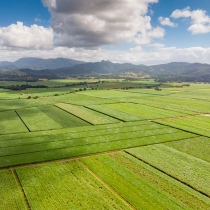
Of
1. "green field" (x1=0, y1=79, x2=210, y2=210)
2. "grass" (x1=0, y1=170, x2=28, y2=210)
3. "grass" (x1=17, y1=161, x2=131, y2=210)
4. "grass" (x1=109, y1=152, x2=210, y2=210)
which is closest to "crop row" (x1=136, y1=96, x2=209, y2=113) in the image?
"green field" (x1=0, y1=79, x2=210, y2=210)

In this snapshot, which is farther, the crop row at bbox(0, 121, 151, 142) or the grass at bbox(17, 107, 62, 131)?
the grass at bbox(17, 107, 62, 131)

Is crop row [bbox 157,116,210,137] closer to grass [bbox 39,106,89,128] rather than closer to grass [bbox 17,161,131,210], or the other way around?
grass [bbox 39,106,89,128]

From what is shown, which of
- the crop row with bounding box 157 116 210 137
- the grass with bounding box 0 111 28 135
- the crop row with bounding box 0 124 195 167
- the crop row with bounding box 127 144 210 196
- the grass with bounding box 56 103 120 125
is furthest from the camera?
the grass with bounding box 56 103 120 125

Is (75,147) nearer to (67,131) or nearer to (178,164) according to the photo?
(67,131)

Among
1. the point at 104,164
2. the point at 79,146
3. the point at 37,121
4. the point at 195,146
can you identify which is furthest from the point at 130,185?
the point at 37,121

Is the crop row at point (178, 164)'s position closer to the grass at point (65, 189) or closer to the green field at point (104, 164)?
the green field at point (104, 164)

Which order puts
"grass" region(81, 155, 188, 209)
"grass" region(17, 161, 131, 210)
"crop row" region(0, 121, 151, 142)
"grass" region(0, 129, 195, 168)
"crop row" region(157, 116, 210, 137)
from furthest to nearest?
"crop row" region(157, 116, 210, 137)
"crop row" region(0, 121, 151, 142)
"grass" region(0, 129, 195, 168)
"grass" region(81, 155, 188, 209)
"grass" region(17, 161, 131, 210)
